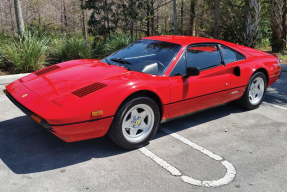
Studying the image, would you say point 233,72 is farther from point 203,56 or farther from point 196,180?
point 196,180

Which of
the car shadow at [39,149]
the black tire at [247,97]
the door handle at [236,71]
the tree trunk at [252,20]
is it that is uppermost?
the tree trunk at [252,20]

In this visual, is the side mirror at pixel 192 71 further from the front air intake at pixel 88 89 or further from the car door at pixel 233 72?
the front air intake at pixel 88 89

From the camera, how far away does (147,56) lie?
3971 millimetres

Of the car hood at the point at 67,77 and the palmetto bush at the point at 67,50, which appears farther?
the palmetto bush at the point at 67,50

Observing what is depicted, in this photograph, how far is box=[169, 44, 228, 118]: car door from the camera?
366 centimetres

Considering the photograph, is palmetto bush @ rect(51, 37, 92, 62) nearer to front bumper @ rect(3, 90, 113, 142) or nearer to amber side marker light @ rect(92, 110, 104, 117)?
front bumper @ rect(3, 90, 113, 142)

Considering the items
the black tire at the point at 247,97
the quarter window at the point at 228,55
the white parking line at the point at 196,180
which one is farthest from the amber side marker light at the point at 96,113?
the black tire at the point at 247,97

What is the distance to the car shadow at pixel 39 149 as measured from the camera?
3.02m

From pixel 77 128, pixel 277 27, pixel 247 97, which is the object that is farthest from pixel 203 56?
pixel 277 27

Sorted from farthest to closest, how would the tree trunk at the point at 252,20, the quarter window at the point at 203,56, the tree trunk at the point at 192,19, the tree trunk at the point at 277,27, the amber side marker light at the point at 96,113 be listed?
the tree trunk at the point at 192,19
the tree trunk at the point at 277,27
the tree trunk at the point at 252,20
the quarter window at the point at 203,56
the amber side marker light at the point at 96,113

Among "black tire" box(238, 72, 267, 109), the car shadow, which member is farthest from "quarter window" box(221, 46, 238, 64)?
the car shadow

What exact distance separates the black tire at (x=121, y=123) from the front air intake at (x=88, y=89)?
0.36 metres

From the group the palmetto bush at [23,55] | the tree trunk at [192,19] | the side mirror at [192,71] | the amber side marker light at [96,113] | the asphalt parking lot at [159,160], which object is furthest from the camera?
the tree trunk at [192,19]

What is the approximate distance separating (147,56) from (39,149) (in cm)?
192
